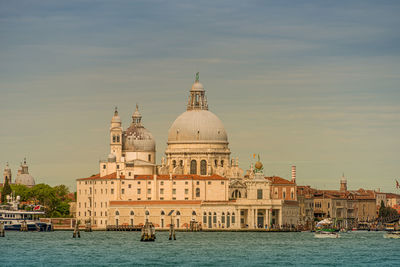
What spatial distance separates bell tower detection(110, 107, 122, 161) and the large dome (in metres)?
7.76

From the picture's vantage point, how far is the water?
9025cm

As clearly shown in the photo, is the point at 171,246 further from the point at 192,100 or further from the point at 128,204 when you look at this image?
the point at 192,100

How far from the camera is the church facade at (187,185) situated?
15325 centimetres

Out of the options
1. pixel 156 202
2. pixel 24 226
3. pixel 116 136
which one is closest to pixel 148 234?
pixel 24 226

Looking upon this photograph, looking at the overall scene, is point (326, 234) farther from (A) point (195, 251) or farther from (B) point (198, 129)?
(B) point (198, 129)

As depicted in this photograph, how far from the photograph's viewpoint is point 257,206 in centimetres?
15300

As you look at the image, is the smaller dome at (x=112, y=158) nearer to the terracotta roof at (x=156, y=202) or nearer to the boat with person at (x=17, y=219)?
the terracotta roof at (x=156, y=202)

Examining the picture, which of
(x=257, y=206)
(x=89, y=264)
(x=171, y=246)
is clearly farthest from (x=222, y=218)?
(x=89, y=264)

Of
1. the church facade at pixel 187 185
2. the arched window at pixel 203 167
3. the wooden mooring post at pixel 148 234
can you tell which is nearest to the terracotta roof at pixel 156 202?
the church facade at pixel 187 185

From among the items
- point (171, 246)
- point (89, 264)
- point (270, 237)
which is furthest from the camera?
point (270, 237)

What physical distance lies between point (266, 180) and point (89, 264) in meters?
69.2

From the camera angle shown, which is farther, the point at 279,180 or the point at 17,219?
the point at 279,180

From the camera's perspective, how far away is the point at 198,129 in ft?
549

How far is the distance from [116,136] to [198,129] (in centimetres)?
1146
